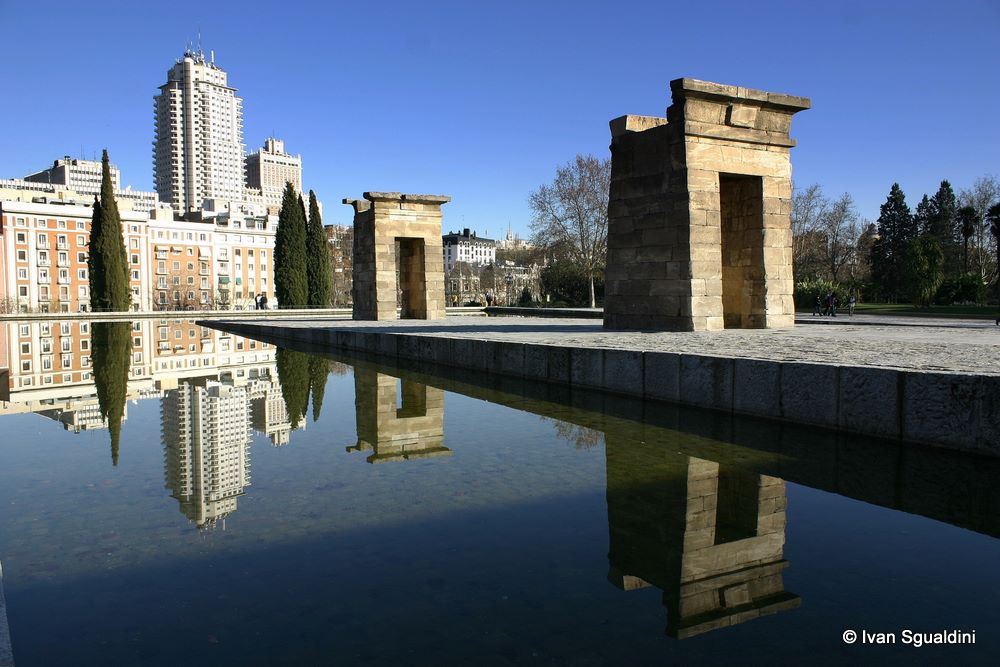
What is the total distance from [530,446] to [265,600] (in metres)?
3.29

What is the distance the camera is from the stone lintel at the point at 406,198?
22312 mm

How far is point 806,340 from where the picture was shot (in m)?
10.0

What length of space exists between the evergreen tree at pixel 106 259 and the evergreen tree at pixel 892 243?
162ft

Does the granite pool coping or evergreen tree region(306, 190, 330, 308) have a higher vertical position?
evergreen tree region(306, 190, 330, 308)

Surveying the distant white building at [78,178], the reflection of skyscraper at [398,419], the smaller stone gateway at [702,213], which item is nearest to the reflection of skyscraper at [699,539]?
the reflection of skyscraper at [398,419]

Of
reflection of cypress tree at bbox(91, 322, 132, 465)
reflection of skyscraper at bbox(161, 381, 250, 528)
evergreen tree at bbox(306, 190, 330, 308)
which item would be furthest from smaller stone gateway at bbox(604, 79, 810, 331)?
evergreen tree at bbox(306, 190, 330, 308)

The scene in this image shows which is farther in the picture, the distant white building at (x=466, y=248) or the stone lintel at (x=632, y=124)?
the distant white building at (x=466, y=248)

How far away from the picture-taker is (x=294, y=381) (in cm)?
1073

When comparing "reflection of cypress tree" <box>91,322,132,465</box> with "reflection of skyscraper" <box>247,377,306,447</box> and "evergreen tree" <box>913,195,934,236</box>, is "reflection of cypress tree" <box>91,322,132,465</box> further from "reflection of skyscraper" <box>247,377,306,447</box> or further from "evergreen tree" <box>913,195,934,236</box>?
"evergreen tree" <box>913,195,934,236</box>

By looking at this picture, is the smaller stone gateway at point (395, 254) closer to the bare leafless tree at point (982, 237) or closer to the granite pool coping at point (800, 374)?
the granite pool coping at point (800, 374)

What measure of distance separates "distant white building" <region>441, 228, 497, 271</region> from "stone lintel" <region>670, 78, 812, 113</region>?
15963cm

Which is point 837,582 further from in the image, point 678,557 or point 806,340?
point 806,340

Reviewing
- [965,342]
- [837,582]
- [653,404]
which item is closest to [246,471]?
[837,582]

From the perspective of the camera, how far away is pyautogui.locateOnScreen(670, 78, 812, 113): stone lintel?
39.4 feet
